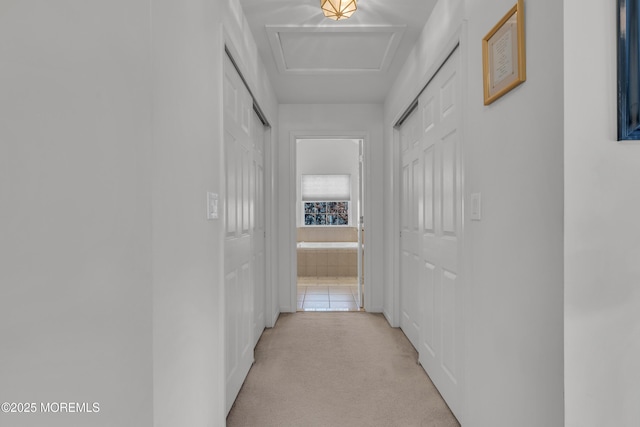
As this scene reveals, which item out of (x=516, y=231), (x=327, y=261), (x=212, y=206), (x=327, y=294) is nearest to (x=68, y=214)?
(x=212, y=206)

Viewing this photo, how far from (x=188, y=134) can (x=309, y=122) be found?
9.09ft

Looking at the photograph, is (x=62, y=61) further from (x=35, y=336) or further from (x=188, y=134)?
(x=35, y=336)

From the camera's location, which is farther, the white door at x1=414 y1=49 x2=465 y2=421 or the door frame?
the door frame

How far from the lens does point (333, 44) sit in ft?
8.74

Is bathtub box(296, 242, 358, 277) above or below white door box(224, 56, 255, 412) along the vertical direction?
below

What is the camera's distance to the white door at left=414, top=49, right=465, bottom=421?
187 cm

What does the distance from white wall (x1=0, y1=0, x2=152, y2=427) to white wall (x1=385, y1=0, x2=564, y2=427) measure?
1205 mm

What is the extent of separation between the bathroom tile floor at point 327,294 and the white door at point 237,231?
1.76 m

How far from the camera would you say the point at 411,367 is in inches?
101

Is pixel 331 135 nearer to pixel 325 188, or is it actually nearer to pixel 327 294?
pixel 327 294

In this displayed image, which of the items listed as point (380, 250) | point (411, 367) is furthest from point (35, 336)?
point (380, 250)

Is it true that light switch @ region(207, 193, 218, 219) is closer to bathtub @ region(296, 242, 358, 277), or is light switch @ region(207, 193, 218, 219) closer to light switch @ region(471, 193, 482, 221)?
light switch @ region(471, 193, 482, 221)

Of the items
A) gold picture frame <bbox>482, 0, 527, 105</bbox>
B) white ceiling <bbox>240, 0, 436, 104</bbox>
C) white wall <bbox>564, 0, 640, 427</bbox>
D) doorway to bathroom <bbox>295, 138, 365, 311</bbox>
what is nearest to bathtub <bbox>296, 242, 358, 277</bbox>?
doorway to bathroom <bbox>295, 138, 365, 311</bbox>

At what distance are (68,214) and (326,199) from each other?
20.1 ft
